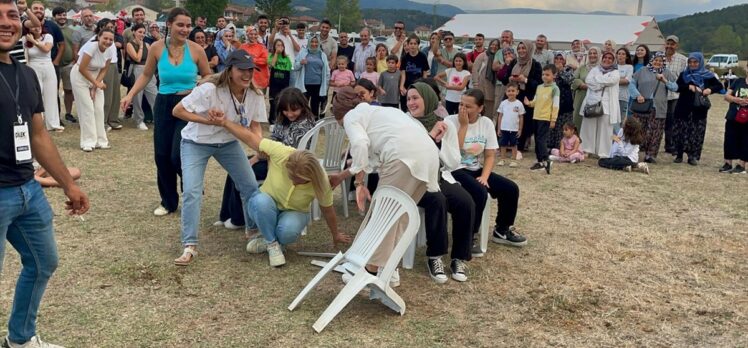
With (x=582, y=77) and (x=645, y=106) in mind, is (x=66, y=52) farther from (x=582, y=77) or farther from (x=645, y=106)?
(x=645, y=106)

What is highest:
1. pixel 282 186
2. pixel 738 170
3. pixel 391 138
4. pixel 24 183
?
pixel 391 138

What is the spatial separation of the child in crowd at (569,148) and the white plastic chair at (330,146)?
4374 mm

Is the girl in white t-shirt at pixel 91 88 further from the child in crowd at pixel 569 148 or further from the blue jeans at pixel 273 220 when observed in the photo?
the child in crowd at pixel 569 148

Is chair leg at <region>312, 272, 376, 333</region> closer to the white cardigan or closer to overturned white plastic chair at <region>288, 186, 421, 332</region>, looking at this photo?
overturned white plastic chair at <region>288, 186, 421, 332</region>

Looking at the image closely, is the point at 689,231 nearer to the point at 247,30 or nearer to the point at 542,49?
the point at 542,49

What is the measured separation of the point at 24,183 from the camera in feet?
8.38

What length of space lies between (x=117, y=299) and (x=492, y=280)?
2.41 m

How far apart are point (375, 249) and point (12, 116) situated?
1.92 metres

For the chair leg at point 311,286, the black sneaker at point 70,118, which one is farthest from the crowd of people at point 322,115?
the black sneaker at point 70,118

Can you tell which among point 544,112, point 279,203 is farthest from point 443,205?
point 544,112

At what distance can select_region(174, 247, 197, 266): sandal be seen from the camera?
4.25 m

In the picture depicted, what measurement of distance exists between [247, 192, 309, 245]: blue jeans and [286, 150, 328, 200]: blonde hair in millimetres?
323

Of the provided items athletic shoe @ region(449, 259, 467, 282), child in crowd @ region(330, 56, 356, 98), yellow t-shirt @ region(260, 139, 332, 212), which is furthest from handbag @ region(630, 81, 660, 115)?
yellow t-shirt @ region(260, 139, 332, 212)

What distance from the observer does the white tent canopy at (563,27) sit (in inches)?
1170
